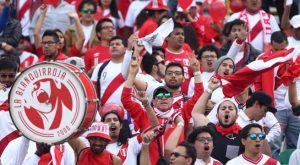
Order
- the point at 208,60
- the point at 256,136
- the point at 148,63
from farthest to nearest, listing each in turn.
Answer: the point at 208,60 < the point at 148,63 < the point at 256,136

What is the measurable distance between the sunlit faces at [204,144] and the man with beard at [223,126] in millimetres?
334

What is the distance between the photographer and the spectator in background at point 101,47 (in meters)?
17.5

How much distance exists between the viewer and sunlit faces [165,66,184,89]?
50.1 ft

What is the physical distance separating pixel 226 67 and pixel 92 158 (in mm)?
3074

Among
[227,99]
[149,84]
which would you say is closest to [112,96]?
[149,84]

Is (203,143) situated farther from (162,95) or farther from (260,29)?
(260,29)

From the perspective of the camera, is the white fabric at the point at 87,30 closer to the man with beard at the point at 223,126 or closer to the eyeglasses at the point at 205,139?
the man with beard at the point at 223,126

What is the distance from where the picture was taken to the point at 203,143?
534 inches

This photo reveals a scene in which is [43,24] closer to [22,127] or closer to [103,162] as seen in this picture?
[103,162]

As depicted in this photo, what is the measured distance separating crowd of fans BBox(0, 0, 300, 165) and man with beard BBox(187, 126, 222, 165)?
1 cm

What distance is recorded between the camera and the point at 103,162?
13.2 metres

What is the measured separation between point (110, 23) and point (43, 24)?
1.48 meters

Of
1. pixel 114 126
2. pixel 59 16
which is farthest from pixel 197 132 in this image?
pixel 59 16

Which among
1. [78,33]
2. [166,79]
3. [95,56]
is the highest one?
[78,33]
